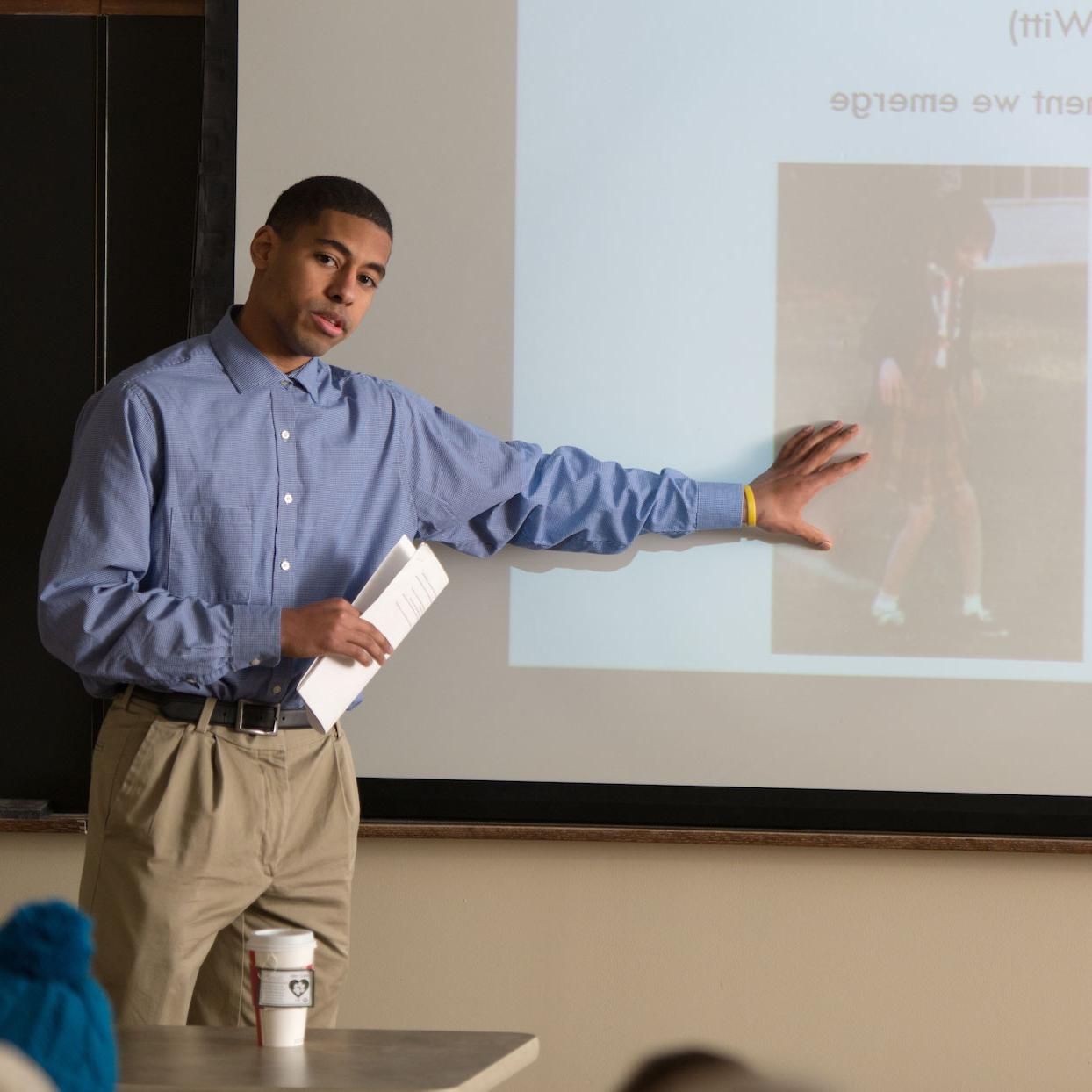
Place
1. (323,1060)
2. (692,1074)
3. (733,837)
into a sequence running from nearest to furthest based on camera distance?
(692,1074) → (323,1060) → (733,837)

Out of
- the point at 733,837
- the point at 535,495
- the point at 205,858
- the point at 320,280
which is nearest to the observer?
the point at 205,858

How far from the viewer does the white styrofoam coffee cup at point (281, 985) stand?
156cm

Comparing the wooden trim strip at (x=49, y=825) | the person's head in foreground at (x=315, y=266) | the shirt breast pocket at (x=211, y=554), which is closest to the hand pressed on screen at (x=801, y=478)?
the person's head in foreground at (x=315, y=266)

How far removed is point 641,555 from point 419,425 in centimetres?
52

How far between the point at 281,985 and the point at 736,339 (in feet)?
5.01

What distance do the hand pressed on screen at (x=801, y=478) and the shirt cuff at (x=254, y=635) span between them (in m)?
0.96

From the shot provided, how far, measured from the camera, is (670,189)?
2.65 metres

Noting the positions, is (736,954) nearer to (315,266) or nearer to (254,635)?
(254,635)

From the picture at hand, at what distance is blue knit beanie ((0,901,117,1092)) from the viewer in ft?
3.15

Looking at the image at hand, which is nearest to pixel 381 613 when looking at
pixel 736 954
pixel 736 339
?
pixel 736 339

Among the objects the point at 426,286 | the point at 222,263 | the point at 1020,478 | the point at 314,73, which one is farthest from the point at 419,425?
the point at 1020,478

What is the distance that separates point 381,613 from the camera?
84.5 inches

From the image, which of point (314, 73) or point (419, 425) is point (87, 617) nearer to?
point (419, 425)

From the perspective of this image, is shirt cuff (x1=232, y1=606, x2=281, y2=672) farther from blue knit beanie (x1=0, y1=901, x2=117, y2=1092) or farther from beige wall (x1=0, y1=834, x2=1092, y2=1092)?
blue knit beanie (x1=0, y1=901, x2=117, y2=1092)
